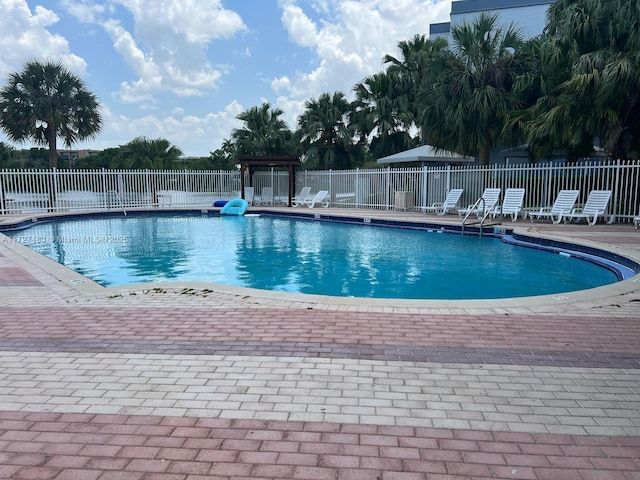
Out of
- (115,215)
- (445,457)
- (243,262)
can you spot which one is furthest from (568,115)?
(115,215)

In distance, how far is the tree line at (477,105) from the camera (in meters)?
12.7

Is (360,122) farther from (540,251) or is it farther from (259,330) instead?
(259,330)

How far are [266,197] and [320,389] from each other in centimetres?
2126

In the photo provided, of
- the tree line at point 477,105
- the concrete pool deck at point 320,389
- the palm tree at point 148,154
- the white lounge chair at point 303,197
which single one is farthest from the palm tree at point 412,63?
the concrete pool deck at point 320,389

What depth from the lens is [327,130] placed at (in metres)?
23.8

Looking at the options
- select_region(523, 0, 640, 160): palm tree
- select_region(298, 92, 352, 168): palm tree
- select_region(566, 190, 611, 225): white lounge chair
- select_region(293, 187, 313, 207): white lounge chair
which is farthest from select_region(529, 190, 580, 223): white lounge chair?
select_region(298, 92, 352, 168): palm tree

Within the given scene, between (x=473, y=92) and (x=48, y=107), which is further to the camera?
(x=48, y=107)

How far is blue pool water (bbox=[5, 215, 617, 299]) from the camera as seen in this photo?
7.30m

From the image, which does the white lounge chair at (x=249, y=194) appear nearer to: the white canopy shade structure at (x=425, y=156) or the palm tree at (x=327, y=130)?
the palm tree at (x=327, y=130)

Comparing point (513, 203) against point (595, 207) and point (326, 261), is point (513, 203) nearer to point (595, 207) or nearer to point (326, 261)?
point (595, 207)

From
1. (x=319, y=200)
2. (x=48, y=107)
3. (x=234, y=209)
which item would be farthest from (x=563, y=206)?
(x=48, y=107)

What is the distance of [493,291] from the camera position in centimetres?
701

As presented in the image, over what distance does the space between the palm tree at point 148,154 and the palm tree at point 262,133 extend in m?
3.63

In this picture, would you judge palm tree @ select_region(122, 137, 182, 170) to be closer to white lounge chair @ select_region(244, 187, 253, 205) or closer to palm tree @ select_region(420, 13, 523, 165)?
white lounge chair @ select_region(244, 187, 253, 205)
